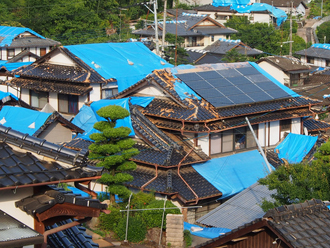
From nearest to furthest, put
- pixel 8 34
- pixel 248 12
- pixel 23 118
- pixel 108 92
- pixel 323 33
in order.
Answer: pixel 23 118, pixel 108 92, pixel 8 34, pixel 323 33, pixel 248 12

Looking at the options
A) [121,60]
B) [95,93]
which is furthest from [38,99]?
[121,60]

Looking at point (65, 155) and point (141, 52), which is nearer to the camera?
point (65, 155)

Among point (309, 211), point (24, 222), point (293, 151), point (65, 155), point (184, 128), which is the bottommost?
point (293, 151)

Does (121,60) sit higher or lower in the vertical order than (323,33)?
higher

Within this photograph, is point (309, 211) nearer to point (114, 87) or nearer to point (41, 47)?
point (114, 87)

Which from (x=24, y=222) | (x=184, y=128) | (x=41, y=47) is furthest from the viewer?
(x=41, y=47)

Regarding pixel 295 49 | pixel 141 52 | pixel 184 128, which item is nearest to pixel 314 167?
pixel 184 128

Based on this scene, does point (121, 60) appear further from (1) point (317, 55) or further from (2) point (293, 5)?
(2) point (293, 5)
